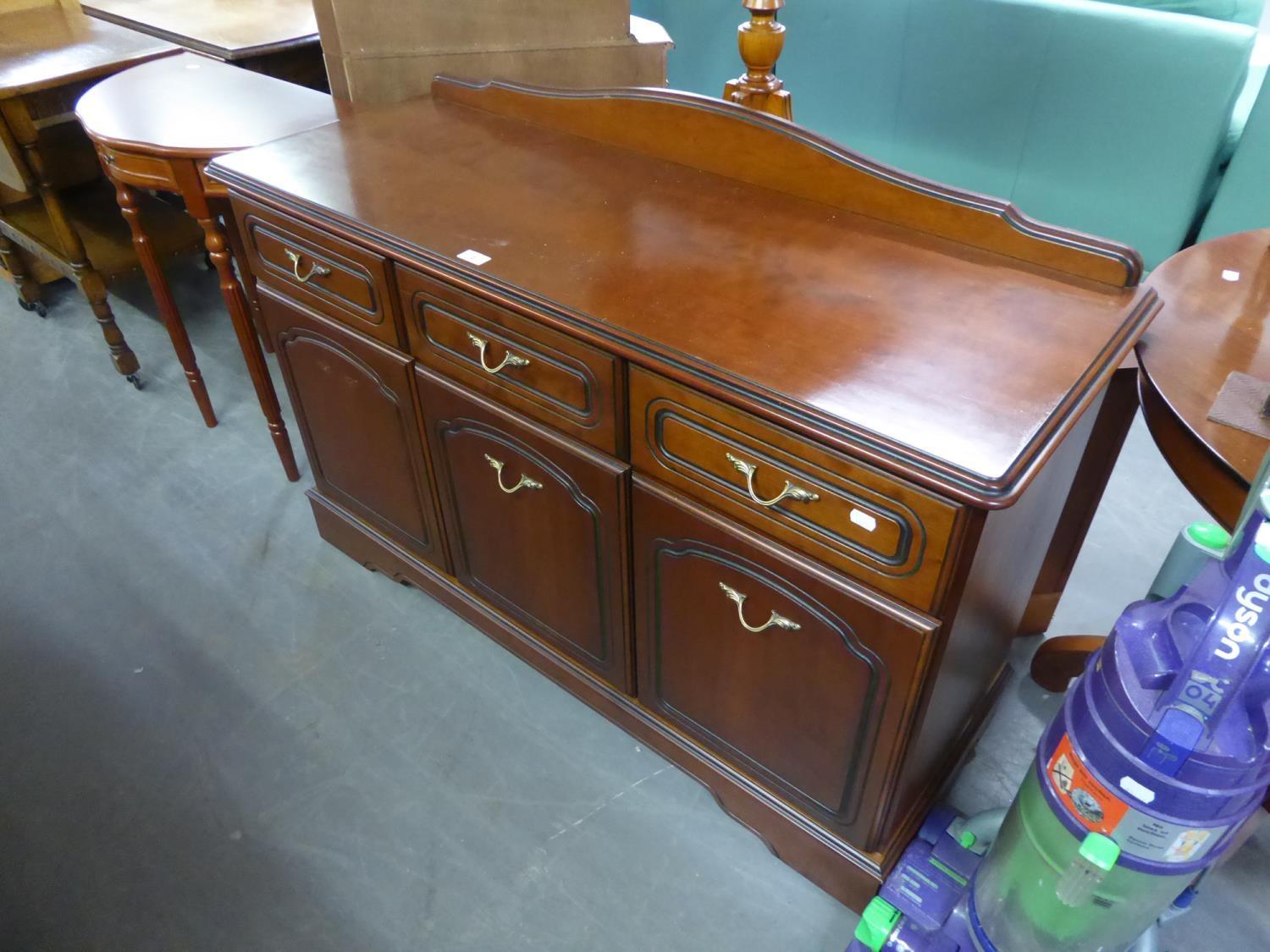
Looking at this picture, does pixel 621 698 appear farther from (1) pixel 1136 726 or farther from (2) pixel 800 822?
(1) pixel 1136 726

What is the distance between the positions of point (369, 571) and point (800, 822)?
3.23 feet

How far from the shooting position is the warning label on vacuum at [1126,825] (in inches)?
33.6

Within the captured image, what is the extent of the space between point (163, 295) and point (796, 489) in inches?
60.2

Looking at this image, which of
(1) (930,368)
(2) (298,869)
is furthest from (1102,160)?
(2) (298,869)

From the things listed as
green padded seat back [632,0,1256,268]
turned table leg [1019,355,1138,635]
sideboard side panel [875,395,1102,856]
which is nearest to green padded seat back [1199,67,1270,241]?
green padded seat back [632,0,1256,268]

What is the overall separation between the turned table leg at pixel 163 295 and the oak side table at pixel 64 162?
0.75 feet

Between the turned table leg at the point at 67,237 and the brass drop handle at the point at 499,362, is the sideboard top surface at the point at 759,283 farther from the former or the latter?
the turned table leg at the point at 67,237

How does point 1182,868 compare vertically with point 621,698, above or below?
Answer: above

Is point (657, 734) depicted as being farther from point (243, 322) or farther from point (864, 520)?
point (243, 322)

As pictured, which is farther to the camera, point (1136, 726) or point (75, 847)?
point (75, 847)

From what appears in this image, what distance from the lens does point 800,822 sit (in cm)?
121

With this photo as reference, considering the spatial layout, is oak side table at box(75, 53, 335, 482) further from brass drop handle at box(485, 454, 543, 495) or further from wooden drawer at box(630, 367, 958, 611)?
wooden drawer at box(630, 367, 958, 611)

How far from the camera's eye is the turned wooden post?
119cm

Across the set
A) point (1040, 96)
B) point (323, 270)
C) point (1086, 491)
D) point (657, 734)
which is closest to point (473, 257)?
point (323, 270)
